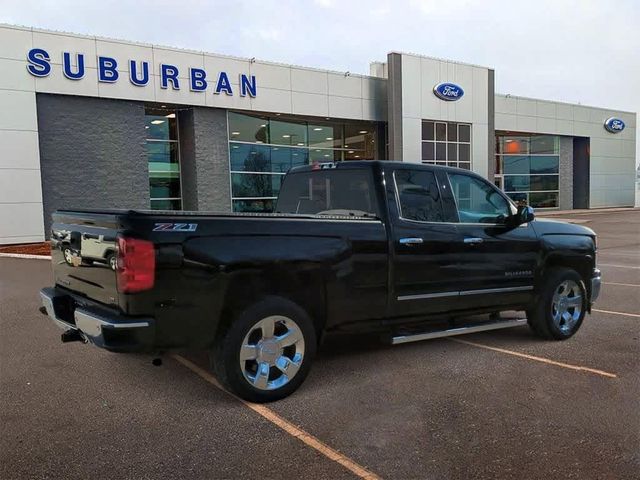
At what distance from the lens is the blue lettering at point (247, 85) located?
2289 centimetres

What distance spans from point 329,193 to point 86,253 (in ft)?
7.77

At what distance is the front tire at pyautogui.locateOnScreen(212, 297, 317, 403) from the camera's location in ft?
13.5

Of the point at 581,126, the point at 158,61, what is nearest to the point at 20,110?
the point at 158,61

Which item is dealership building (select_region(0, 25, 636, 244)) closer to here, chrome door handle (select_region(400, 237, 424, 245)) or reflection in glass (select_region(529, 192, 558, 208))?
reflection in glass (select_region(529, 192, 558, 208))

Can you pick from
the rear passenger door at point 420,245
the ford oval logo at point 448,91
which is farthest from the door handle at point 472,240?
the ford oval logo at point 448,91

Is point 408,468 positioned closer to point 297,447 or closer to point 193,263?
point 297,447

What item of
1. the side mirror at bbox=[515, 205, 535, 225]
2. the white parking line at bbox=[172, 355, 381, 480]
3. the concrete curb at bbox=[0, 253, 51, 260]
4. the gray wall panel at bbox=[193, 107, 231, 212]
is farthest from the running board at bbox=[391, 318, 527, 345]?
the gray wall panel at bbox=[193, 107, 231, 212]

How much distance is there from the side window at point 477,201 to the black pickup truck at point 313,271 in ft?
0.05

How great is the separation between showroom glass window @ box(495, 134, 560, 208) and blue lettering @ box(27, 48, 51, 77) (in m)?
26.4

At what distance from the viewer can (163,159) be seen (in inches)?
885

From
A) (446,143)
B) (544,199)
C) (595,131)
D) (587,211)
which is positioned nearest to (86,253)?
(446,143)

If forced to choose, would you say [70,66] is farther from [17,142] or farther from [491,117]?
[491,117]

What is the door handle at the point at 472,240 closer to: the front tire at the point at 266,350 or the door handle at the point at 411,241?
the door handle at the point at 411,241

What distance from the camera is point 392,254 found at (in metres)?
4.97
